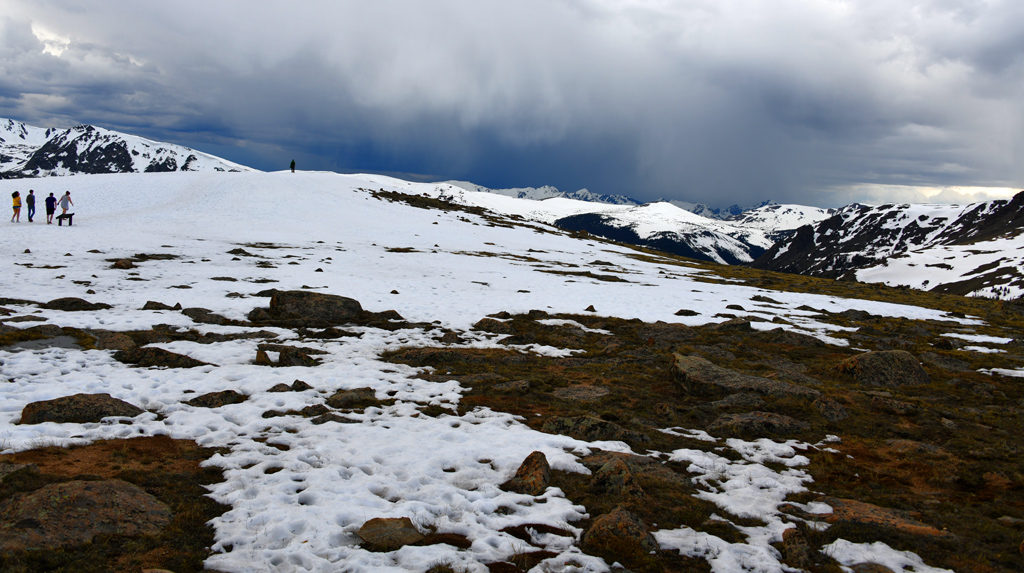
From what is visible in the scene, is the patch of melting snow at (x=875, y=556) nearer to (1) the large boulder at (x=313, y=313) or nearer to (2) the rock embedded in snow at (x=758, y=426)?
(2) the rock embedded in snow at (x=758, y=426)

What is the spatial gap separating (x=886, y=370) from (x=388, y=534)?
743 inches

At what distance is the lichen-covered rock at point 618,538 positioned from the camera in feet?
23.8

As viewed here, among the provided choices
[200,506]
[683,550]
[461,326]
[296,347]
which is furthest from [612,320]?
[200,506]

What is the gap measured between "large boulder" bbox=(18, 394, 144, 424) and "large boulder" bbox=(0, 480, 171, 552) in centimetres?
421

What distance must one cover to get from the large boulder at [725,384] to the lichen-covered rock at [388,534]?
10810 millimetres

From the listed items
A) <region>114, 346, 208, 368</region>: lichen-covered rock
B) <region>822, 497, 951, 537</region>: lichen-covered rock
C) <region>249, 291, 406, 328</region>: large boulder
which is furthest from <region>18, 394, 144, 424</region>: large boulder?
<region>822, 497, 951, 537</region>: lichen-covered rock

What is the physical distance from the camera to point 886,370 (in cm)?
1836

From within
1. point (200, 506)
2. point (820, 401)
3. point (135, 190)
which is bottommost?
point (200, 506)

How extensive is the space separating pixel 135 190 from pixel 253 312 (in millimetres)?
64675

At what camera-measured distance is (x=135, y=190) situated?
70500 millimetres

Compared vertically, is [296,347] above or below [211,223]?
below

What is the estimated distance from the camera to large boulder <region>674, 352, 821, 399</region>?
610 inches

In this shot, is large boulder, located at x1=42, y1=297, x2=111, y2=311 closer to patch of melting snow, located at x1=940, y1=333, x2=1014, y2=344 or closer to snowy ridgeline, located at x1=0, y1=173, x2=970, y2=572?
snowy ridgeline, located at x1=0, y1=173, x2=970, y2=572

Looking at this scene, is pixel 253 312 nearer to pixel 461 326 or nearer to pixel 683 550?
pixel 461 326
